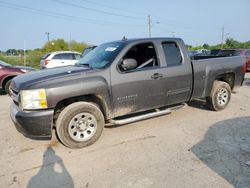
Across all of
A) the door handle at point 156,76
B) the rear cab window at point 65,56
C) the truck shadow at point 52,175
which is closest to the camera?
the truck shadow at point 52,175

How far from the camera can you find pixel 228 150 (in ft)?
12.8

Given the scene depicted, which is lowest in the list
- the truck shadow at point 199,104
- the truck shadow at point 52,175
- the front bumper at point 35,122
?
the truck shadow at point 52,175

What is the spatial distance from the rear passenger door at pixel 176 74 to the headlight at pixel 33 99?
2.43m

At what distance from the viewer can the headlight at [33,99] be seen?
3.74m

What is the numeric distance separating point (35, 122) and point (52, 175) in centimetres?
92

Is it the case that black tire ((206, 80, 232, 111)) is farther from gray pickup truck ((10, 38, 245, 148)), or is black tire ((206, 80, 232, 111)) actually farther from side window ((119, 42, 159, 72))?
side window ((119, 42, 159, 72))

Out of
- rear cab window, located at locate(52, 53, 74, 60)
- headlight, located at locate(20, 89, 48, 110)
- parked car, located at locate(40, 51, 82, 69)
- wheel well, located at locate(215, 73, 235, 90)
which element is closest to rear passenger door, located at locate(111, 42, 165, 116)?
headlight, located at locate(20, 89, 48, 110)

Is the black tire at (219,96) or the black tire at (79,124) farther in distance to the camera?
the black tire at (219,96)

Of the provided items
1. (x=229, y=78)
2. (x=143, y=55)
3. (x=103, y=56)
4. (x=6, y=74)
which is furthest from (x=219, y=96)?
(x=6, y=74)

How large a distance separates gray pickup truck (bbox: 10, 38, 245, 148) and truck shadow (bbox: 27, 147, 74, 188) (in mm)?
433

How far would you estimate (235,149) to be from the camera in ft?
12.9

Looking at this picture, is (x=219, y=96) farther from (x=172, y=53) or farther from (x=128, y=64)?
(x=128, y=64)

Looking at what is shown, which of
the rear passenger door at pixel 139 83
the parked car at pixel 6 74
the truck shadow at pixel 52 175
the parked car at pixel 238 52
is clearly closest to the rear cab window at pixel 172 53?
the rear passenger door at pixel 139 83

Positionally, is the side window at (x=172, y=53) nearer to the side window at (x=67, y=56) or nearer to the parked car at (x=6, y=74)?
the parked car at (x=6, y=74)
